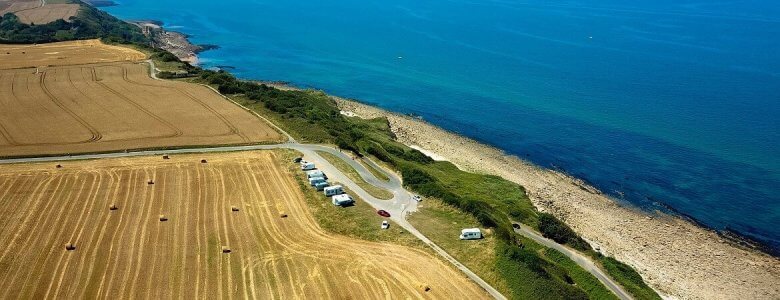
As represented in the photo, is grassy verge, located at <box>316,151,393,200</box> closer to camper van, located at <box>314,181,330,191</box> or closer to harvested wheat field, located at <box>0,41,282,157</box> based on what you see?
camper van, located at <box>314,181,330,191</box>

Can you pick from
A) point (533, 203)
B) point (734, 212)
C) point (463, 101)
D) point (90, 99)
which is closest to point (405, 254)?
point (533, 203)

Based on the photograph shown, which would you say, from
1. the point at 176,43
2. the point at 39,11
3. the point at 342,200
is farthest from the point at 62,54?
the point at 342,200

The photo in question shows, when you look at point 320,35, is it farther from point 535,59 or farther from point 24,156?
point 24,156

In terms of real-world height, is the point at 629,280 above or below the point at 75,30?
above

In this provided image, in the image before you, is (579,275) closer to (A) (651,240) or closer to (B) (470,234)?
(B) (470,234)

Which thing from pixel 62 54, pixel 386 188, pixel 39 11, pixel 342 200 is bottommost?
pixel 39 11

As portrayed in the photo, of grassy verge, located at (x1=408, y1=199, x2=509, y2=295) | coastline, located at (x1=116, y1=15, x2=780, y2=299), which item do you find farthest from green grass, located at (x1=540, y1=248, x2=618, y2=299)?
coastline, located at (x1=116, y1=15, x2=780, y2=299)

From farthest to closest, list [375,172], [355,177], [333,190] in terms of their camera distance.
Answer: [375,172] → [355,177] → [333,190]

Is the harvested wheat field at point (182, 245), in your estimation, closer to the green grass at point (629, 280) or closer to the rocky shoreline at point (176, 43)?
the green grass at point (629, 280)
